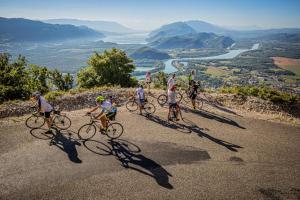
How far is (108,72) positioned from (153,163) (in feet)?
122

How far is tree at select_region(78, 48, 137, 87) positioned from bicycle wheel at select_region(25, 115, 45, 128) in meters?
29.8

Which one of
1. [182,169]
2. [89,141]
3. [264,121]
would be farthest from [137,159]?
[264,121]

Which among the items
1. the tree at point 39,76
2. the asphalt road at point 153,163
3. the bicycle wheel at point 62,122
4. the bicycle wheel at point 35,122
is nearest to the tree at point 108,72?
the tree at point 39,76

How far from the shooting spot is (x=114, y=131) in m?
14.1

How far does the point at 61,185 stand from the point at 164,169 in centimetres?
446

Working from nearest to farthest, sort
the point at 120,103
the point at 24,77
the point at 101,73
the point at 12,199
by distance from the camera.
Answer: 1. the point at 12,199
2. the point at 120,103
3. the point at 24,77
4. the point at 101,73

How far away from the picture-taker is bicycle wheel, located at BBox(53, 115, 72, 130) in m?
15.0

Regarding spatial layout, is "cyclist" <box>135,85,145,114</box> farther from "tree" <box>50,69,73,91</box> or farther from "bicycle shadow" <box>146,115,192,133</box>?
"tree" <box>50,69,73,91</box>

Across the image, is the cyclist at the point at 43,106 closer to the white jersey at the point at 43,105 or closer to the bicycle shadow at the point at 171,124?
the white jersey at the point at 43,105

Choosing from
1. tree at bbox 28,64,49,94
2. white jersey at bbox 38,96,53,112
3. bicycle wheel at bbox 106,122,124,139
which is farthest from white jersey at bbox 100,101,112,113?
tree at bbox 28,64,49,94

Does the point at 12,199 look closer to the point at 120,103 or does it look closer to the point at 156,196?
the point at 156,196

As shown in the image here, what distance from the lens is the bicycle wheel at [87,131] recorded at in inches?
543

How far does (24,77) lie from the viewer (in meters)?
40.6

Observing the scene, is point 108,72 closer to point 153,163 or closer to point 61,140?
point 61,140
